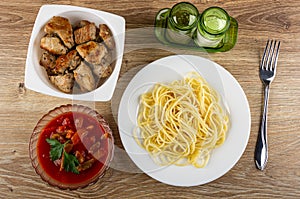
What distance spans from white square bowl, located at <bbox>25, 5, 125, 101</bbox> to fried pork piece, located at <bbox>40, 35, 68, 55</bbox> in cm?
3

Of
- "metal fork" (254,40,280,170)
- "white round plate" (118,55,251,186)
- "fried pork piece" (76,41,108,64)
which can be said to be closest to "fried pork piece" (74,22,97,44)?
"fried pork piece" (76,41,108,64)

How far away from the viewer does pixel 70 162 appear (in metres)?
1.62

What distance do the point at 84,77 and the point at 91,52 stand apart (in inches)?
4.0

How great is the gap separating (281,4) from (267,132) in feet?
1.92

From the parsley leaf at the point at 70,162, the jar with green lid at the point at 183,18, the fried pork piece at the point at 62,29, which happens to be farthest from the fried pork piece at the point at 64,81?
the jar with green lid at the point at 183,18

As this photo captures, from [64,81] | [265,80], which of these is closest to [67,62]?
[64,81]

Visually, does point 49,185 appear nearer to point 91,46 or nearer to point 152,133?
point 152,133

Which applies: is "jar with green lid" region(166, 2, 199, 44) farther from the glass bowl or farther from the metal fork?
the glass bowl

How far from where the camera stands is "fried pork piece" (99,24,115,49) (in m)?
1.70

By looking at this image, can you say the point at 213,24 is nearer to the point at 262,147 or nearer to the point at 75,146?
the point at 262,147

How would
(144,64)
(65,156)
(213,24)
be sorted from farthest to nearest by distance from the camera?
1. (144,64)
2. (213,24)
3. (65,156)

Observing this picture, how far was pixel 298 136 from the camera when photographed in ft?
6.13

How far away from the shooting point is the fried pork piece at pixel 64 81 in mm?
1663

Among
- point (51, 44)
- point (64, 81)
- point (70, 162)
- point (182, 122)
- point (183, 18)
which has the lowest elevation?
point (70, 162)
